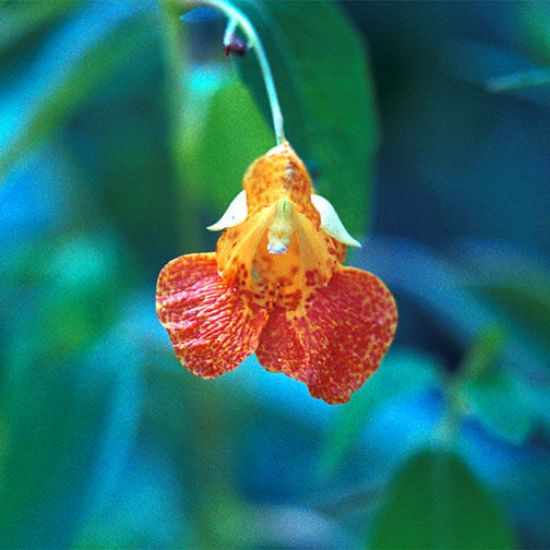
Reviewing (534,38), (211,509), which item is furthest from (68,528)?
(534,38)

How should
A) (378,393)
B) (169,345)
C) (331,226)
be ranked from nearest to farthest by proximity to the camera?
(331,226) < (378,393) < (169,345)

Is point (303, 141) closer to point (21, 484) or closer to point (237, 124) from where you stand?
point (237, 124)

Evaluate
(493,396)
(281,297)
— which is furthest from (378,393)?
(281,297)

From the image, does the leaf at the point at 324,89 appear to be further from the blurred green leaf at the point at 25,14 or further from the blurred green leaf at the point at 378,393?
the blurred green leaf at the point at 25,14

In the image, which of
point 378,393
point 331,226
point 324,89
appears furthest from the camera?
point 378,393

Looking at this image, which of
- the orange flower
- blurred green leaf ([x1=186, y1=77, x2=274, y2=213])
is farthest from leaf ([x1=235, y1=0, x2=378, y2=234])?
blurred green leaf ([x1=186, y1=77, x2=274, y2=213])

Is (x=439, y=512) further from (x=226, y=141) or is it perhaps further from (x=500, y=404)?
(x=226, y=141)
